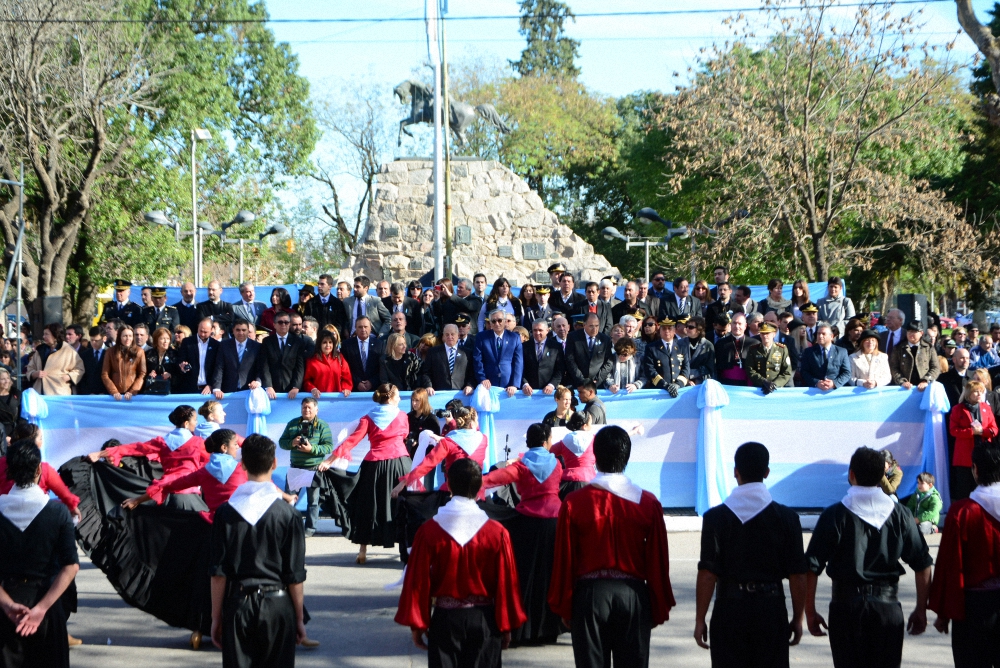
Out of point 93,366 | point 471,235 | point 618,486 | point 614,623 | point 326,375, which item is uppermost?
point 471,235

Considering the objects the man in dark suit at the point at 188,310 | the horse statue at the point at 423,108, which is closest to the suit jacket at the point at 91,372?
the man in dark suit at the point at 188,310

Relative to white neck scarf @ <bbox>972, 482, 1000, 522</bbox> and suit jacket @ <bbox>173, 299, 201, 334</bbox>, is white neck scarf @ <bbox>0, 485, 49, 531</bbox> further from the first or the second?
suit jacket @ <bbox>173, 299, 201, 334</bbox>

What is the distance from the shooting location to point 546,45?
61594 millimetres

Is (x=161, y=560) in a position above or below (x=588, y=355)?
below

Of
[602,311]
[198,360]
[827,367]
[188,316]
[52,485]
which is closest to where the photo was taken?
[52,485]

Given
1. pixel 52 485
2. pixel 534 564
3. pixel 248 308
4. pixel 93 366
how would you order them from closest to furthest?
pixel 52 485 → pixel 534 564 → pixel 93 366 → pixel 248 308

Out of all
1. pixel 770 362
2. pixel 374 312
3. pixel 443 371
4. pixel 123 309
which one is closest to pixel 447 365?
pixel 443 371

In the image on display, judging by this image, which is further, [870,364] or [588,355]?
[588,355]

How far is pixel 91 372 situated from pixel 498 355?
497 cm

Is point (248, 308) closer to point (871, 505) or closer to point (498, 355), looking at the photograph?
point (498, 355)

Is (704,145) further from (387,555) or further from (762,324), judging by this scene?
(387,555)

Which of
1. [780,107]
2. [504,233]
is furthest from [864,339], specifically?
[504,233]

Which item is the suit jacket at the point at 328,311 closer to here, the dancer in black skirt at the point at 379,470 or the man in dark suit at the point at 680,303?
the man in dark suit at the point at 680,303

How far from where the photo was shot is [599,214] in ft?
166
